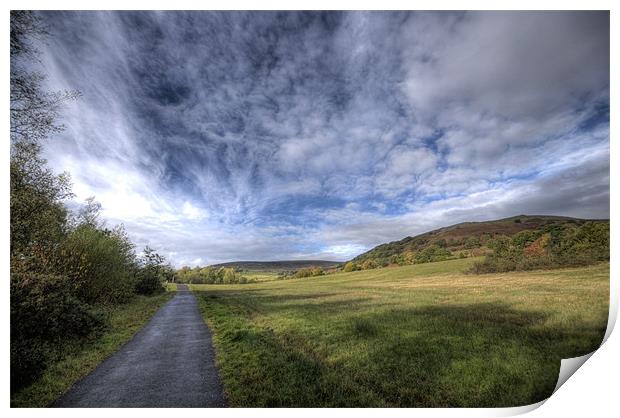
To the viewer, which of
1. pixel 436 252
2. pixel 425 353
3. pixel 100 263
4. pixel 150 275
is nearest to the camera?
pixel 425 353

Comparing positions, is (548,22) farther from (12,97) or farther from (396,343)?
(12,97)

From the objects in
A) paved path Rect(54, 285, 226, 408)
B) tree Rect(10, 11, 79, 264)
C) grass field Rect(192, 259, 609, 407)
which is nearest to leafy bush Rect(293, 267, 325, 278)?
grass field Rect(192, 259, 609, 407)

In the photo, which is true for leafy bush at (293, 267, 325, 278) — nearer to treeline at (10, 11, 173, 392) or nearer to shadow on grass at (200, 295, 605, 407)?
shadow on grass at (200, 295, 605, 407)

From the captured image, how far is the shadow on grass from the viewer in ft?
22.7

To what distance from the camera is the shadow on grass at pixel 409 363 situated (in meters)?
6.92

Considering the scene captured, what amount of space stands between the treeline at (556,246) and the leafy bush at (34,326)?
53.6 ft

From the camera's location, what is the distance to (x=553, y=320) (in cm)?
1033

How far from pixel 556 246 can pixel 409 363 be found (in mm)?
11406

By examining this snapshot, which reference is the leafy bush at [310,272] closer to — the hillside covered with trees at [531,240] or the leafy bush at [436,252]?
the leafy bush at [436,252]

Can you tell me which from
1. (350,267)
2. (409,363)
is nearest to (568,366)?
(409,363)

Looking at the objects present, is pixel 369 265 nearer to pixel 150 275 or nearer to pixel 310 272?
pixel 310 272

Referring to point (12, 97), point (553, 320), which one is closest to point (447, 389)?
point (553, 320)

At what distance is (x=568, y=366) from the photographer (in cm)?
803
